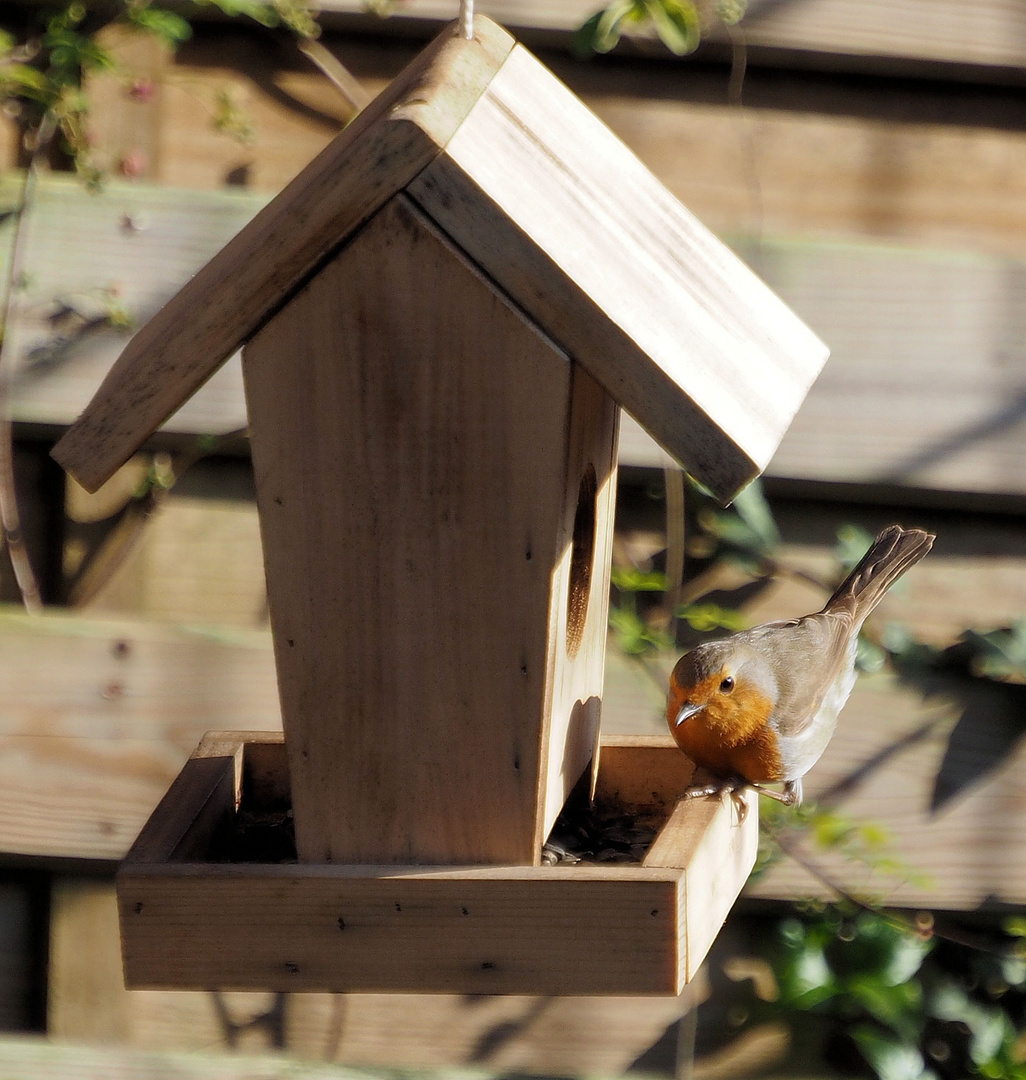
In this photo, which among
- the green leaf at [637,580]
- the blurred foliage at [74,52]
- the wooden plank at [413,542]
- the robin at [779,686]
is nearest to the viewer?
the wooden plank at [413,542]

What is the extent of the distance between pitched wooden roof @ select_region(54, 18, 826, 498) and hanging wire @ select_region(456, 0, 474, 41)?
0.01 metres

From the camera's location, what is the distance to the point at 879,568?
7.84ft

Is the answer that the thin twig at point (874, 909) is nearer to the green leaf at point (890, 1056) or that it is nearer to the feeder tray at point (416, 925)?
the green leaf at point (890, 1056)

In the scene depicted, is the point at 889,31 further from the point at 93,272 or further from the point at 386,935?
Result: the point at 386,935

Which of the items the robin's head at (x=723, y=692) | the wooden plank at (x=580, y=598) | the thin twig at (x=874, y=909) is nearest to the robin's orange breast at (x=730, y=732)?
the robin's head at (x=723, y=692)

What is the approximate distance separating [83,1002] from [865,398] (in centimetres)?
204

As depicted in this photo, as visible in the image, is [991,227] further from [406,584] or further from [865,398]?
[406,584]

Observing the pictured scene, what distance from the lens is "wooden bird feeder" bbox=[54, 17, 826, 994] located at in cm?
123

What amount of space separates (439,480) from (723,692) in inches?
35.9

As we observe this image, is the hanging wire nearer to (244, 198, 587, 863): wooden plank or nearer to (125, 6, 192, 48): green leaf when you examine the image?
(244, 198, 587, 863): wooden plank

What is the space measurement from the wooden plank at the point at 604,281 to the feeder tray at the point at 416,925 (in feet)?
1.63

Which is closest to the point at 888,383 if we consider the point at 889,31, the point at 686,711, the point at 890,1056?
the point at 889,31

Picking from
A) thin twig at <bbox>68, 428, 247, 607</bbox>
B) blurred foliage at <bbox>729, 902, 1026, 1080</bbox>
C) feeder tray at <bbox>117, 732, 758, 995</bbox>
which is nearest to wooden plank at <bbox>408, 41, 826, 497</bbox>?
feeder tray at <bbox>117, 732, 758, 995</bbox>

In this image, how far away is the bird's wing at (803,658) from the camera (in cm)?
224
